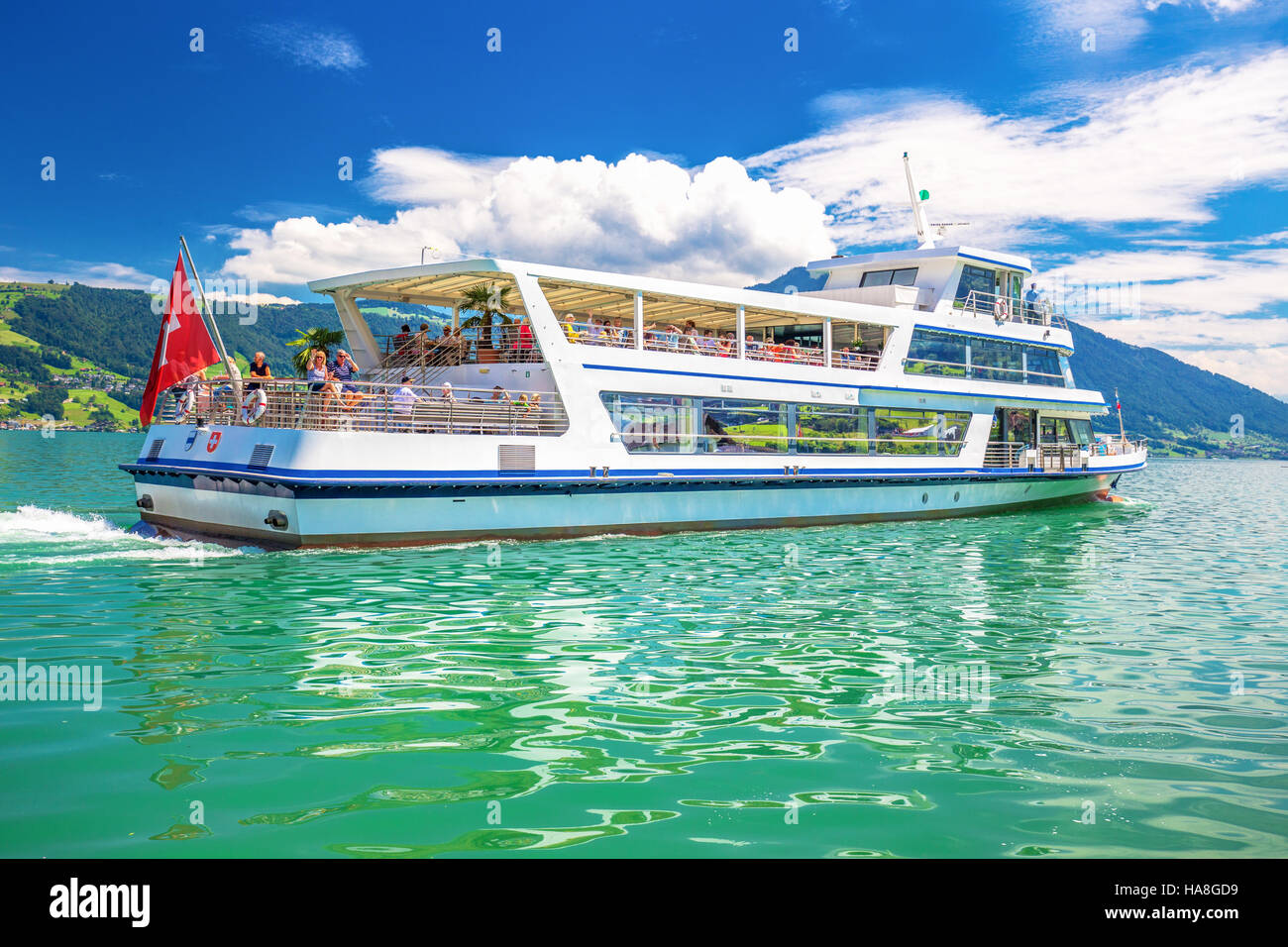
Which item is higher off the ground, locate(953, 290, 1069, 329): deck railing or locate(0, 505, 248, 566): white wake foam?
locate(953, 290, 1069, 329): deck railing

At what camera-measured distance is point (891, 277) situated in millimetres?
27062

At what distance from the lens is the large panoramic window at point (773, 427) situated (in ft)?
64.1

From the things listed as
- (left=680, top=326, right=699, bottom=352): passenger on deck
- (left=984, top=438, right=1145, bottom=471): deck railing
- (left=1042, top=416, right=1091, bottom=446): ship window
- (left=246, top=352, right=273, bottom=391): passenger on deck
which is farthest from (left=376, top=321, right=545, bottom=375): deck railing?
(left=1042, top=416, right=1091, bottom=446): ship window

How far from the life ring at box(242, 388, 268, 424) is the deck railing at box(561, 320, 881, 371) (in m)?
5.90

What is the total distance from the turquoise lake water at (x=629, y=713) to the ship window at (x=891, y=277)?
46.5 feet

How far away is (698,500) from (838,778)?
14.5 meters

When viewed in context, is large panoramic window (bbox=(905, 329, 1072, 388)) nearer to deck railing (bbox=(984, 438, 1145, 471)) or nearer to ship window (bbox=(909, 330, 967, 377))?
ship window (bbox=(909, 330, 967, 377))

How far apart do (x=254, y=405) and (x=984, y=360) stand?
64.9ft

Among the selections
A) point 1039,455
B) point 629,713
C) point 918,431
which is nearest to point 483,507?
point 629,713

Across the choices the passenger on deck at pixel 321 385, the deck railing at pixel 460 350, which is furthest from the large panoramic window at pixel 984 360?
the passenger on deck at pixel 321 385

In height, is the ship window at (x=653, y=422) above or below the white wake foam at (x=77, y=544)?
above

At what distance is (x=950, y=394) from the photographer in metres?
25.4

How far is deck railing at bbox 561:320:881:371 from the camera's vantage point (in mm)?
19219

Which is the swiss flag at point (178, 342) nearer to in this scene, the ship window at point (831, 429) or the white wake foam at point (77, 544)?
the white wake foam at point (77, 544)
